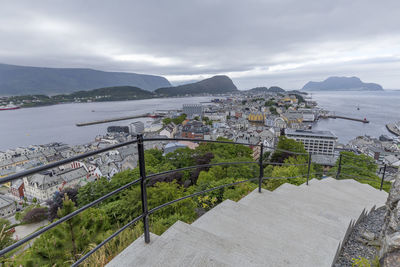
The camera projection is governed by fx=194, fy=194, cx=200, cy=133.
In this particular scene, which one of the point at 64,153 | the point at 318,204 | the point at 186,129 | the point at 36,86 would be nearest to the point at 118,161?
the point at 64,153

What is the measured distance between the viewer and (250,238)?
1803 millimetres

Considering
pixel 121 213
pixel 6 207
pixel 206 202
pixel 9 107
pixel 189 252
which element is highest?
pixel 189 252

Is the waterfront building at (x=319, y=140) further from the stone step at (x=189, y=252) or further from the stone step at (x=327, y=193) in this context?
the stone step at (x=189, y=252)

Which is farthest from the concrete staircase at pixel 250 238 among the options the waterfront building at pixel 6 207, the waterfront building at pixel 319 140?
the waterfront building at pixel 319 140

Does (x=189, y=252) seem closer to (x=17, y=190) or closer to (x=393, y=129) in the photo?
(x=17, y=190)

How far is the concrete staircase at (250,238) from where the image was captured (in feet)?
4.58

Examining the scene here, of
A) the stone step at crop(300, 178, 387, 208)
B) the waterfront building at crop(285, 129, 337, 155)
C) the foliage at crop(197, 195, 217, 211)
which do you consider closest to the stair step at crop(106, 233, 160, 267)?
the stone step at crop(300, 178, 387, 208)

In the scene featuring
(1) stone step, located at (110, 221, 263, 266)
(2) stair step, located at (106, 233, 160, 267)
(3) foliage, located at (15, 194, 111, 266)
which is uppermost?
(2) stair step, located at (106, 233, 160, 267)

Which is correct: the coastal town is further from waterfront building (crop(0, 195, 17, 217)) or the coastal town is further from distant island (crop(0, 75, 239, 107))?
distant island (crop(0, 75, 239, 107))

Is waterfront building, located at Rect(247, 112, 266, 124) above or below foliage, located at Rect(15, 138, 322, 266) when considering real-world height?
below

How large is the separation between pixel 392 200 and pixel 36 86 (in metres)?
238

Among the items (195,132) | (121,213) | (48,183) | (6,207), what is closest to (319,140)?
(195,132)

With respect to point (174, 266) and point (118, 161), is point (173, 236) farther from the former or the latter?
point (118, 161)

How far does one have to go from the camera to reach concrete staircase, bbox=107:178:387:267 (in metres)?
1.40
